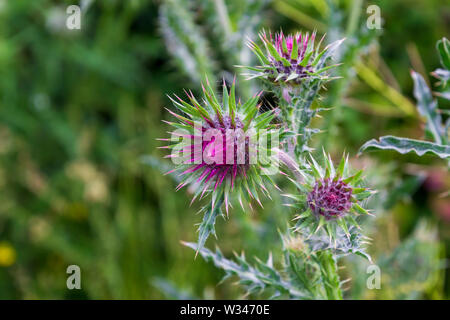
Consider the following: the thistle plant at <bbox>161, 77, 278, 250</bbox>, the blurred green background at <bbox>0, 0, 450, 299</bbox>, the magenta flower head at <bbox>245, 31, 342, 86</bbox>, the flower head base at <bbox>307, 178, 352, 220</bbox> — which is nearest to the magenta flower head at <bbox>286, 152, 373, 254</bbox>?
the flower head base at <bbox>307, 178, 352, 220</bbox>

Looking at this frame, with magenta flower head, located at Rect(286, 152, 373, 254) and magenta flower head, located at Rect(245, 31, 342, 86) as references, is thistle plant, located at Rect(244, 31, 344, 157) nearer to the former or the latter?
magenta flower head, located at Rect(245, 31, 342, 86)

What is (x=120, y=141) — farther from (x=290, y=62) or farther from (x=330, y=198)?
(x=330, y=198)

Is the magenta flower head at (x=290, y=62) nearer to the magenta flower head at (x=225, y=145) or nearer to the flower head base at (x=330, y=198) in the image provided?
the magenta flower head at (x=225, y=145)

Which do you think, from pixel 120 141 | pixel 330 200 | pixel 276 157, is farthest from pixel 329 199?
pixel 120 141

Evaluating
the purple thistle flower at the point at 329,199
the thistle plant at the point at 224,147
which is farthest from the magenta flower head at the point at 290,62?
the purple thistle flower at the point at 329,199

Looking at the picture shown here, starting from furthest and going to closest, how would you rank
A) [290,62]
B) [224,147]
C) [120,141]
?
1. [120,141]
2. [290,62]
3. [224,147]
